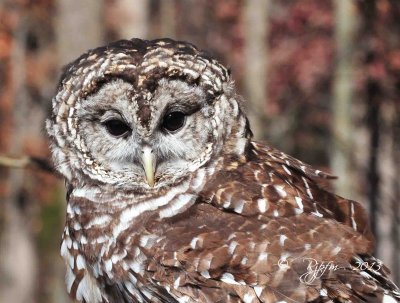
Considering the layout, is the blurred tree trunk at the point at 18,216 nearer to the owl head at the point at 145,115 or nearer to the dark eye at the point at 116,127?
the owl head at the point at 145,115

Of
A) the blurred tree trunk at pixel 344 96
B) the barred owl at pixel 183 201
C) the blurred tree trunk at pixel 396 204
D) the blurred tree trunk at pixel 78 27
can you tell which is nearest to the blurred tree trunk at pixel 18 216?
the blurred tree trunk at pixel 396 204

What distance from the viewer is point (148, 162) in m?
4.79

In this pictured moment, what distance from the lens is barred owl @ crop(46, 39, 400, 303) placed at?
15.1 feet

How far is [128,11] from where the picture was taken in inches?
604

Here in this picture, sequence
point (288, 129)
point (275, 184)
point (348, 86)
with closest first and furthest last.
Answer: point (275, 184) < point (348, 86) < point (288, 129)

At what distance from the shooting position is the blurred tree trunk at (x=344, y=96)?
32.2 feet

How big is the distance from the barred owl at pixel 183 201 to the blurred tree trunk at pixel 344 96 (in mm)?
4686

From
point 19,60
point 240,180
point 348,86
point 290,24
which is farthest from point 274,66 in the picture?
point 240,180

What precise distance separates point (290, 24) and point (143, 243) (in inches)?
654

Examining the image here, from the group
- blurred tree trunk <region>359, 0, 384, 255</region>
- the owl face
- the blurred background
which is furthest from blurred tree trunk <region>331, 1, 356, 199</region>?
the owl face

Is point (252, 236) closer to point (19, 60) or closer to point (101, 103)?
Answer: point (101, 103)

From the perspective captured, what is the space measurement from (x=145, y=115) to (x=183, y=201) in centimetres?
57

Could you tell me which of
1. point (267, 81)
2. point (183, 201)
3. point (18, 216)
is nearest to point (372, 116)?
point (183, 201)

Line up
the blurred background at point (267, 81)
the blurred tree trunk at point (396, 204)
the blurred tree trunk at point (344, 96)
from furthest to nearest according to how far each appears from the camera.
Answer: the blurred tree trunk at point (344, 96) → the blurred background at point (267, 81) → the blurred tree trunk at point (396, 204)
